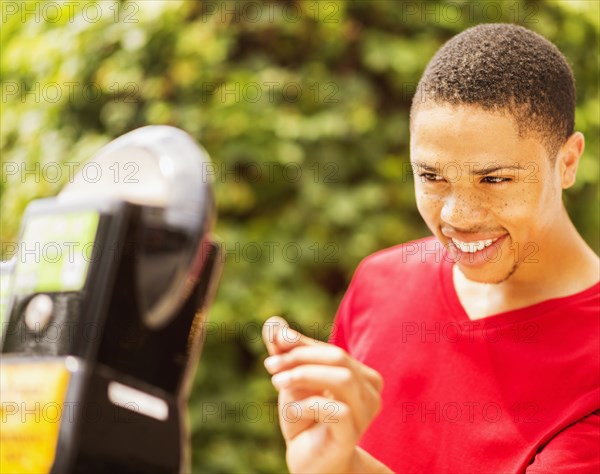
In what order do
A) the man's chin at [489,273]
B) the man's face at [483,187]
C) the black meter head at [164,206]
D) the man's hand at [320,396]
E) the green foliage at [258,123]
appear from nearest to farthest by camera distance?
the black meter head at [164,206]
the man's hand at [320,396]
the man's face at [483,187]
the man's chin at [489,273]
the green foliage at [258,123]

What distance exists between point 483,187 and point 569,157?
20 cm

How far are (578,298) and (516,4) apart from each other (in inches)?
76.9

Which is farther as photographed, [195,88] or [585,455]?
[195,88]

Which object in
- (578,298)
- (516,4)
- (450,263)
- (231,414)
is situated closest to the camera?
(578,298)

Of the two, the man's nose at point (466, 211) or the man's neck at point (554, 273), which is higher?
the man's nose at point (466, 211)

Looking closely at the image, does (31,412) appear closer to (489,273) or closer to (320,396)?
(320,396)

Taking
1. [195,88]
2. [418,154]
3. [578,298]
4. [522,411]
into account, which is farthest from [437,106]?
[195,88]

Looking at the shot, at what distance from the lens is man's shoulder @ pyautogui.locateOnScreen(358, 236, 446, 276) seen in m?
1.70

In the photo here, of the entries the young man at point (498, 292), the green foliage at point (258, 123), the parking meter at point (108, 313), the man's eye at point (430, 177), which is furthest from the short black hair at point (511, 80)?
the green foliage at point (258, 123)

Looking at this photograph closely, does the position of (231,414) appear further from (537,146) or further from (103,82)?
(537,146)

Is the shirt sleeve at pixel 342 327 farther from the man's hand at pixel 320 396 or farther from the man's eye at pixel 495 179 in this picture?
the man's hand at pixel 320 396

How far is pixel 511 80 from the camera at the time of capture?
129 cm

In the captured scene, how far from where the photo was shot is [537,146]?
1.30 m

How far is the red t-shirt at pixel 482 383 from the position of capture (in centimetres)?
133
